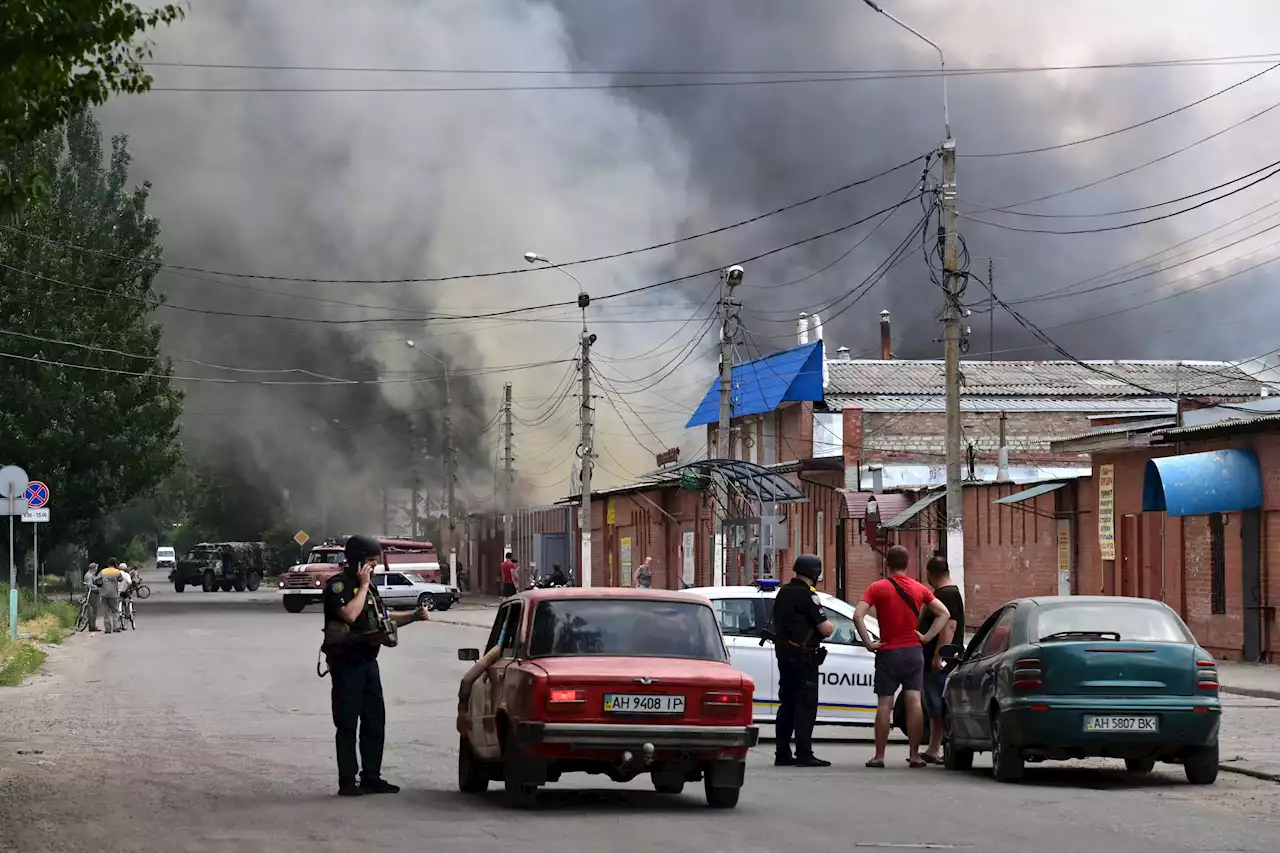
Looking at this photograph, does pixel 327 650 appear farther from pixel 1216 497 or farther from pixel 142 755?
pixel 1216 497

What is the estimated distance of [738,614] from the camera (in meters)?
17.4

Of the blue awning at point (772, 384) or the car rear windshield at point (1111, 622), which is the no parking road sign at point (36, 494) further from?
the blue awning at point (772, 384)

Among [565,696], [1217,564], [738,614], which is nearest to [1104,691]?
[565,696]

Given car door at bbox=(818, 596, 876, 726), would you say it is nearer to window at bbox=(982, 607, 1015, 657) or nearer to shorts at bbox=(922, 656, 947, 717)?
shorts at bbox=(922, 656, 947, 717)

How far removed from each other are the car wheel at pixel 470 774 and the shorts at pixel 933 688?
4474 millimetres

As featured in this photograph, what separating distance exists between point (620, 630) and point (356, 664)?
72.6 inches

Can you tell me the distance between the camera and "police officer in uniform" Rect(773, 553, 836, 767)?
1408 centimetres

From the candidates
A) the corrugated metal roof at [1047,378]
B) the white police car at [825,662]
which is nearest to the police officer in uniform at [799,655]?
the white police car at [825,662]

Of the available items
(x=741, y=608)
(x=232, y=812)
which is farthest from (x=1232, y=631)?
(x=232, y=812)

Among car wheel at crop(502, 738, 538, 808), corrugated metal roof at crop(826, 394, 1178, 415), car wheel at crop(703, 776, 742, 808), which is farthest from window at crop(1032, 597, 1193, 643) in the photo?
corrugated metal roof at crop(826, 394, 1178, 415)

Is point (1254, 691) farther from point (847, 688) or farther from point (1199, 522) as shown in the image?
point (847, 688)

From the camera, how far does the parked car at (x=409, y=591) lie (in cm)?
5612

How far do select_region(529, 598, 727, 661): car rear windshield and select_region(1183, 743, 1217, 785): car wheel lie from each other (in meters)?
3.70

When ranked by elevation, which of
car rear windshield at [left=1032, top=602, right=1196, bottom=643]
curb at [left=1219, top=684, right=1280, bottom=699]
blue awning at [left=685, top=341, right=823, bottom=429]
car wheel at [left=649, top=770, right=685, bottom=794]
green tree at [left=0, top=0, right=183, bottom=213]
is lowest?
curb at [left=1219, top=684, right=1280, bottom=699]
